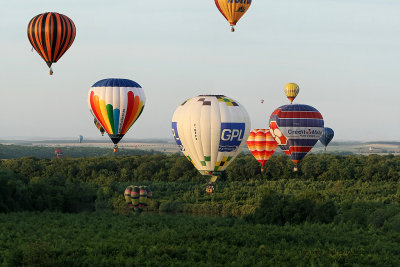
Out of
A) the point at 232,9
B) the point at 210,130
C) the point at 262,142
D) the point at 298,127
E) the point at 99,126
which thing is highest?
the point at 232,9

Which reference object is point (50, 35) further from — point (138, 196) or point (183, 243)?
point (138, 196)

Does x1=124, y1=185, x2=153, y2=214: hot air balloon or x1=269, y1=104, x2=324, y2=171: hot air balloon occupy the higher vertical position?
x1=269, y1=104, x2=324, y2=171: hot air balloon

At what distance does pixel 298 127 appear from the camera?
2746 inches

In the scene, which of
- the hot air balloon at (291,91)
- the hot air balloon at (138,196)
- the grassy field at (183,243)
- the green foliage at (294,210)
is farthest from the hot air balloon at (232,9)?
the hot air balloon at (291,91)

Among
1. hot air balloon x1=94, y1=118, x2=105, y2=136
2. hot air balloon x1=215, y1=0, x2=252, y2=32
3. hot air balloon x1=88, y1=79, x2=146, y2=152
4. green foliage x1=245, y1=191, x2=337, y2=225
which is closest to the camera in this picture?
hot air balloon x1=88, y1=79, x2=146, y2=152

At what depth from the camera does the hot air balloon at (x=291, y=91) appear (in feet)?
284

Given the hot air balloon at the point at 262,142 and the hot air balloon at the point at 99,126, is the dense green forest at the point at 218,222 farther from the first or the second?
the hot air balloon at the point at 99,126

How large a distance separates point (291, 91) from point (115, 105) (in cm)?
3624

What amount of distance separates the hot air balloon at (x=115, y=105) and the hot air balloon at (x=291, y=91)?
3381 cm

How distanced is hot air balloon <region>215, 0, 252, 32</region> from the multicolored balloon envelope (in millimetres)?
28610

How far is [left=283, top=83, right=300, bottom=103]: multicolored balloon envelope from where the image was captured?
284ft

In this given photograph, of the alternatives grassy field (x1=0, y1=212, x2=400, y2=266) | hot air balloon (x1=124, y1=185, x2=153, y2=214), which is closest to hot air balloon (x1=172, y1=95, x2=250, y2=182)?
grassy field (x1=0, y1=212, x2=400, y2=266)

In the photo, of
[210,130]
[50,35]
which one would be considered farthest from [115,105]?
[210,130]

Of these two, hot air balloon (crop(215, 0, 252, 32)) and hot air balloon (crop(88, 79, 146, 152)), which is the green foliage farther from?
hot air balloon (crop(215, 0, 252, 32))
